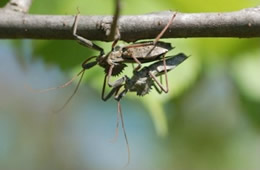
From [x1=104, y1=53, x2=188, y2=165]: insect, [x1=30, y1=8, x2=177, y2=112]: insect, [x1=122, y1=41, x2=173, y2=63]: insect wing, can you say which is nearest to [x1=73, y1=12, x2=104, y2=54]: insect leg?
[x1=30, y1=8, x2=177, y2=112]: insect

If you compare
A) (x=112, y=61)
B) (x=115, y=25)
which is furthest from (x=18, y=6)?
(x=115, y=25)

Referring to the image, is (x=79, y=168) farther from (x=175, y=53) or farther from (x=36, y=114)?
(x=175, y=53)

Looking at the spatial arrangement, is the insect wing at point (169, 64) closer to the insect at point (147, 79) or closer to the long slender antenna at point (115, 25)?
the insect at point (147, 79)

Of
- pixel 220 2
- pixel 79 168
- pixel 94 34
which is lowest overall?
pixel 79 168

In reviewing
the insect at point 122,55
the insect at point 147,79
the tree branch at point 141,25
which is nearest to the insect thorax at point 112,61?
the insect at point 122,55

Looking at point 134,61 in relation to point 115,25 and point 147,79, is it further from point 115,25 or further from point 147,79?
point 115,25

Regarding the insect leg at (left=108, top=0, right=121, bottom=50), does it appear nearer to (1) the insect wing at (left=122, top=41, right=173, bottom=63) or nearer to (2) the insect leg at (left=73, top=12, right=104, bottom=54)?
(2) the insect leg at (left=73, top=12, right=104, bottom=54)

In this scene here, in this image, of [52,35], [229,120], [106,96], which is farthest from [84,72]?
[229,120]
